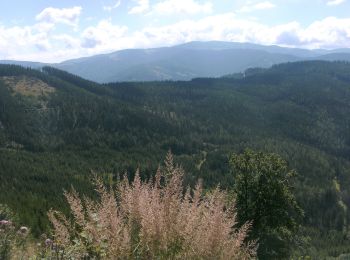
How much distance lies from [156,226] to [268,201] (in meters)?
28.6

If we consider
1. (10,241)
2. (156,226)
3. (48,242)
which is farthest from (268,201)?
(156,226)

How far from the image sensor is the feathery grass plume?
4.51 metres

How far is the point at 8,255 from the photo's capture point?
6.28 m

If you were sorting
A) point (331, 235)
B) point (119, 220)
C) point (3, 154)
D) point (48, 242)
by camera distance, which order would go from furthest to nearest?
point (3, 154), point (331, 235), point (48, 242), point (119, 220)

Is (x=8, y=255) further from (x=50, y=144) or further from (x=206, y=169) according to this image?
(x=50, y=144)

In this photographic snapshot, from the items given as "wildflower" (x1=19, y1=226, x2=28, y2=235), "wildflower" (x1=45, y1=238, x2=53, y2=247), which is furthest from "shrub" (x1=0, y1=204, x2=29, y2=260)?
"wildflower" (x1=45, y1=238, x2=53, y2=247)

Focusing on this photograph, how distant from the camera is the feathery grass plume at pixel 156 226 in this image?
14.8ft

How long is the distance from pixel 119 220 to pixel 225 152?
196 metres

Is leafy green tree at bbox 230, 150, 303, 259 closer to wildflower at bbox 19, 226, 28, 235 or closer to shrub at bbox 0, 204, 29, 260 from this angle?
shrub at bbox 0, 204, 29, 260

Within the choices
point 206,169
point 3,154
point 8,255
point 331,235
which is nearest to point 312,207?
point 331,235

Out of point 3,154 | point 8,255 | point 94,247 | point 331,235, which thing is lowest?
point 331,235

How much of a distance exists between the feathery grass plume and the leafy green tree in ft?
86.0

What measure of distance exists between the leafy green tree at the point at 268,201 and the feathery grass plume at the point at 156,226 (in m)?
26.2

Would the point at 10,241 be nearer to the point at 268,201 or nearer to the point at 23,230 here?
the point at 23,230
